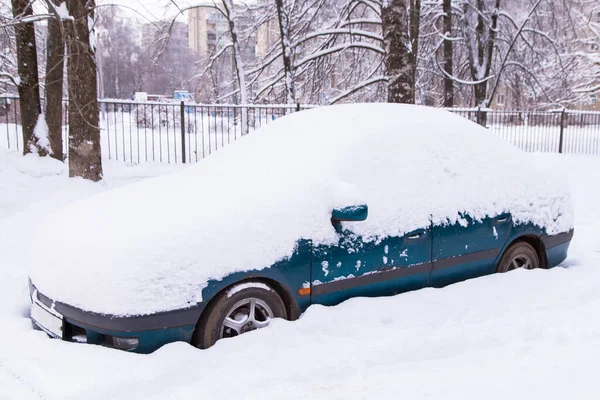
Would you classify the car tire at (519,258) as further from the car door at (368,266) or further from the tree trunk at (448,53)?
the tree trunk at (448,53)

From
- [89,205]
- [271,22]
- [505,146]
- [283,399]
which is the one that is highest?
[271,22]

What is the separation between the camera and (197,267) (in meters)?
3.06

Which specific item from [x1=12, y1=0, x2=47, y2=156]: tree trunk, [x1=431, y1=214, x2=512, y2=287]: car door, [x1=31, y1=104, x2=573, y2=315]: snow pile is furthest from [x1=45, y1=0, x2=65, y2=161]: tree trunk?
[x1=431, y1=214, x2=512, y2=287]: car door

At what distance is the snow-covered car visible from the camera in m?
3.03

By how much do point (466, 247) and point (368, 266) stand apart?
0.95 m

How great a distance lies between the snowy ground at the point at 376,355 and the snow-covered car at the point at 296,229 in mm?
149

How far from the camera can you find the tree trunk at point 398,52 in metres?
8.68

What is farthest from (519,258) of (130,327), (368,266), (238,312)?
(130,327)

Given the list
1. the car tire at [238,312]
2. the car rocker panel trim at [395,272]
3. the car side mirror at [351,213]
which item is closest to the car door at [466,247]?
the car rocker panel trim at [395,272]

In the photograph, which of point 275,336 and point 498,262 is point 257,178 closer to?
point 275,336

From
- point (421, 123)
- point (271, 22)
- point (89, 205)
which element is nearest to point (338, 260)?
point (421, 123)

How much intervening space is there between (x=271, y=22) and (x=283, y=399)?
16.6m

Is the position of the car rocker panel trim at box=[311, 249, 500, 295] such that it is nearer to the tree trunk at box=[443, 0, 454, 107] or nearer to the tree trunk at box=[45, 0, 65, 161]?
the tree trunk at box=[45, 0, 65, 161]

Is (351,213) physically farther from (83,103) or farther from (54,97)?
(54,97)
